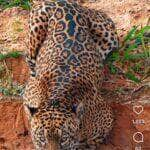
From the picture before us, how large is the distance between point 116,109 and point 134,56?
879mm

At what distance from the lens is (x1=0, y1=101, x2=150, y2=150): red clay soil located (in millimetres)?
7426

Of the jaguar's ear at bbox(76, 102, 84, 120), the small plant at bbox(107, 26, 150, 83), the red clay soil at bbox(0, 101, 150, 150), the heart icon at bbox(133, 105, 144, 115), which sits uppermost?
the small plant at bbox(107, 26, 150, 83)

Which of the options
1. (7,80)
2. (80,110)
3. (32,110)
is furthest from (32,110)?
(7,80)

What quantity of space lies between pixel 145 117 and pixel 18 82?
1765mm

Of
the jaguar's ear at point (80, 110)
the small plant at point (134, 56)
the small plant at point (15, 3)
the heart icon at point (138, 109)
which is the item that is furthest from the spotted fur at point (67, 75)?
the small plant at point (15, 3)

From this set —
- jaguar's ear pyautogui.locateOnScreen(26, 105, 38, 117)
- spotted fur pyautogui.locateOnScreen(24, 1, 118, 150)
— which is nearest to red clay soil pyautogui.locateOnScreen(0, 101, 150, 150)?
spotted fur pyautogui.locateOnScreen(24, 1, 118, 150)

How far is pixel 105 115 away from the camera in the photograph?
745 centimetres

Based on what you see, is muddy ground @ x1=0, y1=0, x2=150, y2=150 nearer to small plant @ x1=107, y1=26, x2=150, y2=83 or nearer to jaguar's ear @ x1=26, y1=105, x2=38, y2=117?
small plant @ x1=107, y1=26, x2=150, y2=83

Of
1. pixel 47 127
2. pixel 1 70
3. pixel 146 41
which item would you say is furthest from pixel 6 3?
pixel 47 127

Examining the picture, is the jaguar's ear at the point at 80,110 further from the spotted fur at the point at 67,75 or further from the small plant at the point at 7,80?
the small plant at the point at 7,80

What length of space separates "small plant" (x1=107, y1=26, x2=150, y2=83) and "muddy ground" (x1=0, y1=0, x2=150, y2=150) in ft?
0.47

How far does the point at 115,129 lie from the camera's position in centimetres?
761

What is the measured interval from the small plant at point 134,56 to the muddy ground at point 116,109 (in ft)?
0.47

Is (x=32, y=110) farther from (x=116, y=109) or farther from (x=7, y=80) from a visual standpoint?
(x=7, y=80)
